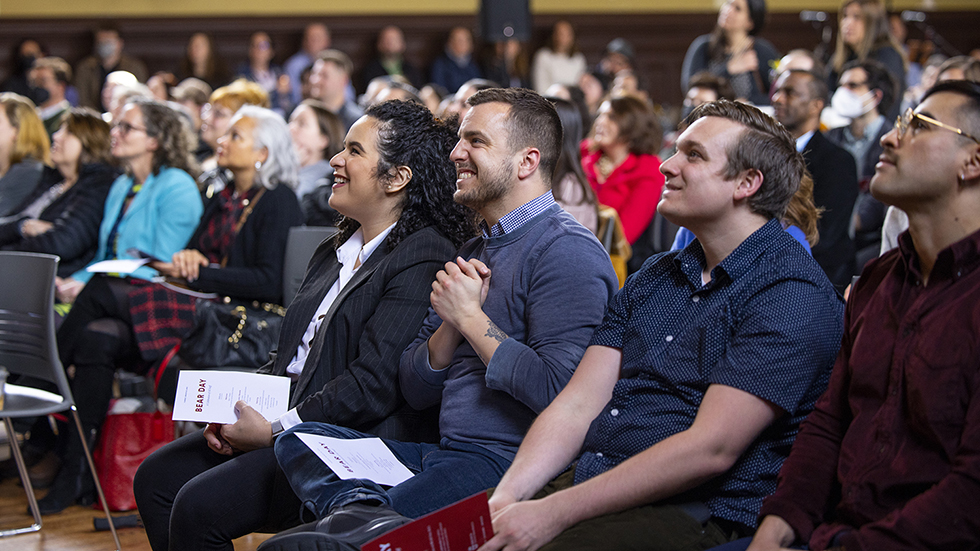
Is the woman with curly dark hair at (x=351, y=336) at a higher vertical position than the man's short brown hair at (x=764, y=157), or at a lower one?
lower

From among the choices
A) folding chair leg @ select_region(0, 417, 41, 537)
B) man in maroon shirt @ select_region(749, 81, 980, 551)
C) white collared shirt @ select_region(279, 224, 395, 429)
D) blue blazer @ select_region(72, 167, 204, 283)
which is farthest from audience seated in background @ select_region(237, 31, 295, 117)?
man in maroon shirt @ select_region(749, 81, 980, 551)

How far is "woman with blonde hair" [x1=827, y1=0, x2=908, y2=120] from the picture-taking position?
5434 mm

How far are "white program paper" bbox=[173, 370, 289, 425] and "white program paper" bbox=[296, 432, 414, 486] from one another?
31cm

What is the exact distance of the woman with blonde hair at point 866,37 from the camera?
543 cm

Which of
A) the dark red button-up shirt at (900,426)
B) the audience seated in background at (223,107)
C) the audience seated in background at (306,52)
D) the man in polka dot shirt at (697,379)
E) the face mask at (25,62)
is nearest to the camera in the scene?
the dark red button-up shirt at (900,426)

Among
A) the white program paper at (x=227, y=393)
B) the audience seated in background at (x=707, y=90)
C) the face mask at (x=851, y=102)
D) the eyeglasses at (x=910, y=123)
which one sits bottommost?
the white program paper at (x=227, y=393)

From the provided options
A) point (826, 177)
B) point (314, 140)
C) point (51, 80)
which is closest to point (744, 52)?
point (826, 177)

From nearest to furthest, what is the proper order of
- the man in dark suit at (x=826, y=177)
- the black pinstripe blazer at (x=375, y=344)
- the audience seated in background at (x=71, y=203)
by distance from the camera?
the black pinstripe blazer at (x=375, y=344), the man in dark suit at (x=826, y=177), the audience seated in background at (x=71, y=203)

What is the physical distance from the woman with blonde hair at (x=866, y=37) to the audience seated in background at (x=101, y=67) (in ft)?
18.3

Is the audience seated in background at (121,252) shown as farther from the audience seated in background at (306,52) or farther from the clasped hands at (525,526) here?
the audience seated in background at (306,52)

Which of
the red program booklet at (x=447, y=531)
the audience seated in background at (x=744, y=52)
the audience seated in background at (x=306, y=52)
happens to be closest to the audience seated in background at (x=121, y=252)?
the red program booklet at (x=447, y=531)

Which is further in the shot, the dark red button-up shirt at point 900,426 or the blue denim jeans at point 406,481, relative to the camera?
the blue denim jeans at point 406,481

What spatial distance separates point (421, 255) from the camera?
2.01m

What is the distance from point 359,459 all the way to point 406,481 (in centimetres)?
10
